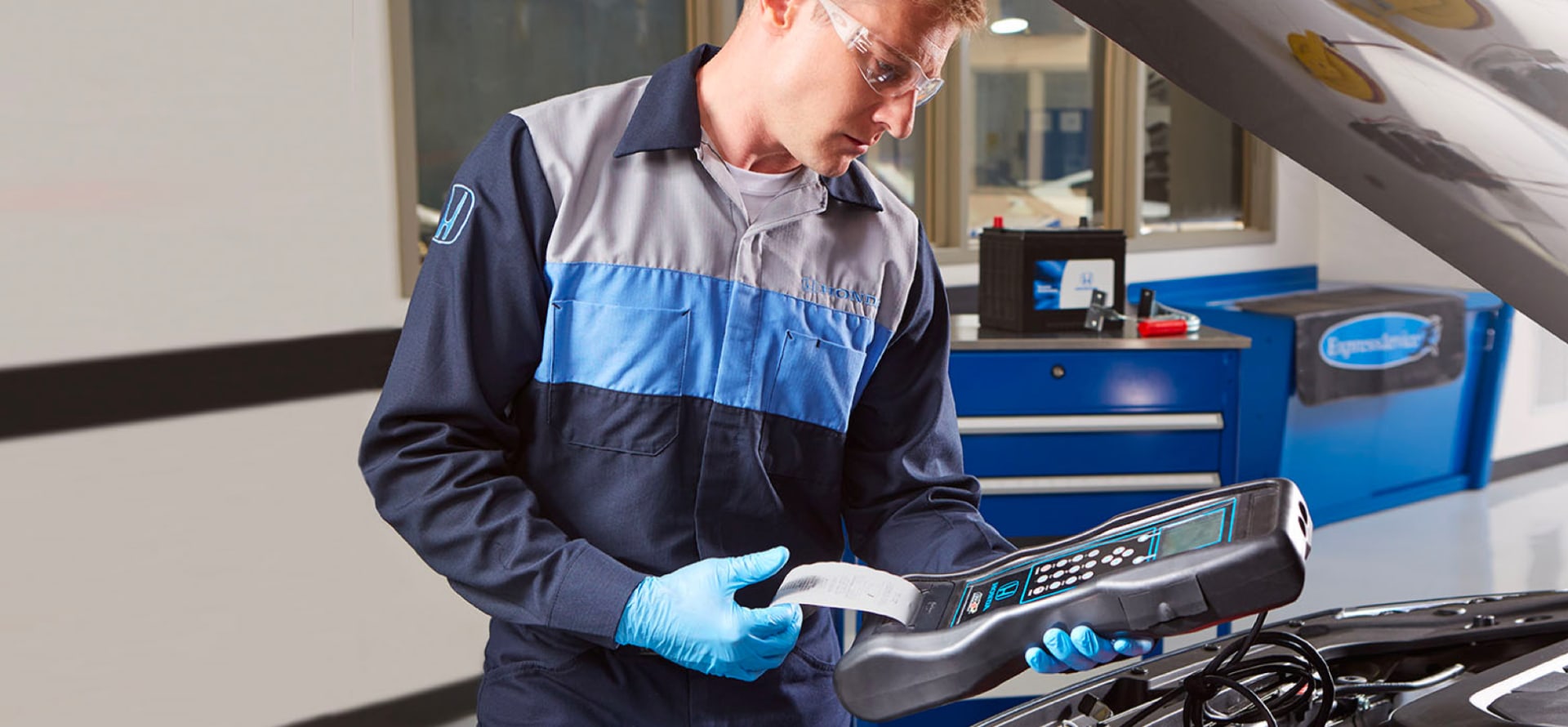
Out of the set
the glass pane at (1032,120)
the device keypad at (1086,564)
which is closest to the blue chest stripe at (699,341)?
the device keypad at (1086,564)

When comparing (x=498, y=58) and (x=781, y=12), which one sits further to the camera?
(x=498, y=58)

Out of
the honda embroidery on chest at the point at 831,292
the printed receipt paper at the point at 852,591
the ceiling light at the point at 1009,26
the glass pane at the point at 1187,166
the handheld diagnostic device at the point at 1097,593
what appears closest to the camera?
the handheld diagnostic device at the point at 1097,593

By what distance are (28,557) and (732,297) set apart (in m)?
1.97

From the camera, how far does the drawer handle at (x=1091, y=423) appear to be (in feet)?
9.98

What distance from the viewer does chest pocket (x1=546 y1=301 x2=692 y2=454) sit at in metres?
1.28

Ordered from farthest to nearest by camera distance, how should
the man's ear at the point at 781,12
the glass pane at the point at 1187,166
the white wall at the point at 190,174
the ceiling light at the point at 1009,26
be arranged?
1. the glass pane at the point at 1187,166
2. the ceiling light at the point at 1009,26
3. the white wall at the point at 190,174
4. the man's ear at the point at 781,12

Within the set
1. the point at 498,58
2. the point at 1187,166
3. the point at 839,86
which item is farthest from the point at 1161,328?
the point at 1187,166

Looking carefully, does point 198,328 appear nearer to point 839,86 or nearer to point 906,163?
point 839,86

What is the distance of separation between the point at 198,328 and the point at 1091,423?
2.07 m

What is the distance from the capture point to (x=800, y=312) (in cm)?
136

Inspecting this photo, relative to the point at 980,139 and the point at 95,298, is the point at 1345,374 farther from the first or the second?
the point at 95,298

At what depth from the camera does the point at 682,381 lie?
130 centimetres

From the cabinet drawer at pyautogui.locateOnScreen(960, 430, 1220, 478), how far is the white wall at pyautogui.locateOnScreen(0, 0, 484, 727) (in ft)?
4.63

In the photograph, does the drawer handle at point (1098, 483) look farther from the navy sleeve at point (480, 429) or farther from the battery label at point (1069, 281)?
the navy sleeve at point (480, 429)
